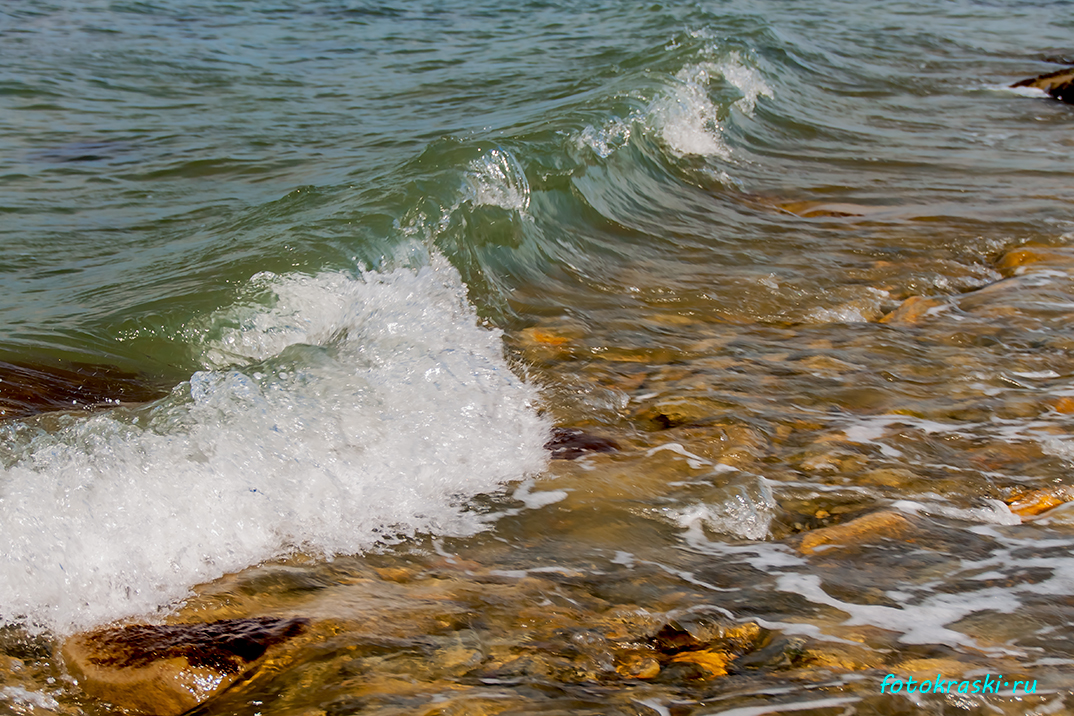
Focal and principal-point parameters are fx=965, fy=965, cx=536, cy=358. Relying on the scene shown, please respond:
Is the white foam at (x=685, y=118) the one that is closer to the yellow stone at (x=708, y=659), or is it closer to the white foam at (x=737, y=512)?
the white foam at (x=737, y=512)

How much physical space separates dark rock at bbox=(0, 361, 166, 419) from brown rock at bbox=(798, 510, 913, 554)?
304 centimetres

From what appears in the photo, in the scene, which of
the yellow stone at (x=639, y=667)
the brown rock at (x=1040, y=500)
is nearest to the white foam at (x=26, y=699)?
the yellow stone at (x=639, y=667)

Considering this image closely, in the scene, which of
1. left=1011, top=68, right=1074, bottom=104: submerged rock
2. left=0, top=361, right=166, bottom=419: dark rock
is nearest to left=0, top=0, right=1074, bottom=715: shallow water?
left=0, top=361, right=166, bottom=419: dark rock

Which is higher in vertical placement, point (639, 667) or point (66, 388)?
point (66, 388)

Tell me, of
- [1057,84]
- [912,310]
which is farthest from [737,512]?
[1057,84]

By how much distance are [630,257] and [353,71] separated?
25.4 ft

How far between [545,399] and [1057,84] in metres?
11.5

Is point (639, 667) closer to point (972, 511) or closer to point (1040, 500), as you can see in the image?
point (972, 511)

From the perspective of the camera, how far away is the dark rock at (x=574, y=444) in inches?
165

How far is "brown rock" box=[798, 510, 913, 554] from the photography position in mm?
3523

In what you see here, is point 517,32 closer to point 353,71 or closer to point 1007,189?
point 353,71

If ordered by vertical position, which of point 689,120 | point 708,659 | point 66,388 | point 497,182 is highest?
point 689,120

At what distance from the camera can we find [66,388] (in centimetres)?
450

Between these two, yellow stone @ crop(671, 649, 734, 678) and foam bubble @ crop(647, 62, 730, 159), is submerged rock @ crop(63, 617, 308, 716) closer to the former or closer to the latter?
yellow stone @ crop(671, 649, 734, 678)
